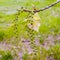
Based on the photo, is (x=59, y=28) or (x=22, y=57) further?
(x=59, y=28)

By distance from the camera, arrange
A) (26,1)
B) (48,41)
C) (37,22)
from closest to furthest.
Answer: (37,22)
(48,41)
(26,1)

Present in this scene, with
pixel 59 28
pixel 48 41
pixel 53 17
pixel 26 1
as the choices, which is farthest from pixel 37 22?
pixel 26 1

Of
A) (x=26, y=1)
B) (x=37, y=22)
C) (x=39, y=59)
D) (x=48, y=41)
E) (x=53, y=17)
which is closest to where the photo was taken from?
(x=37, y=22)

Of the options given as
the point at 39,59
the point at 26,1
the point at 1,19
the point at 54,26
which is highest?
the point at 26,1

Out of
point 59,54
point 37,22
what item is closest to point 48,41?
point 59,54

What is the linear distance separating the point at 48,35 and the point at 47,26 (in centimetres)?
30

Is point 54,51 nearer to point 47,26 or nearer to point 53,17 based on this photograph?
point 47,26

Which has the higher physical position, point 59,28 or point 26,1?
point 26,1

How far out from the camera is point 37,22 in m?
1.24

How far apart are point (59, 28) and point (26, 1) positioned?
6.09 ft

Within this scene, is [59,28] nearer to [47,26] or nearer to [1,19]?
[47,26]

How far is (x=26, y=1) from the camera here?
20.7 feet

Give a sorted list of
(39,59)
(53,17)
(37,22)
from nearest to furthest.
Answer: (37,22) < (39,59) < (53,17)

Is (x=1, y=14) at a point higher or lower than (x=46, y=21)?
higher
